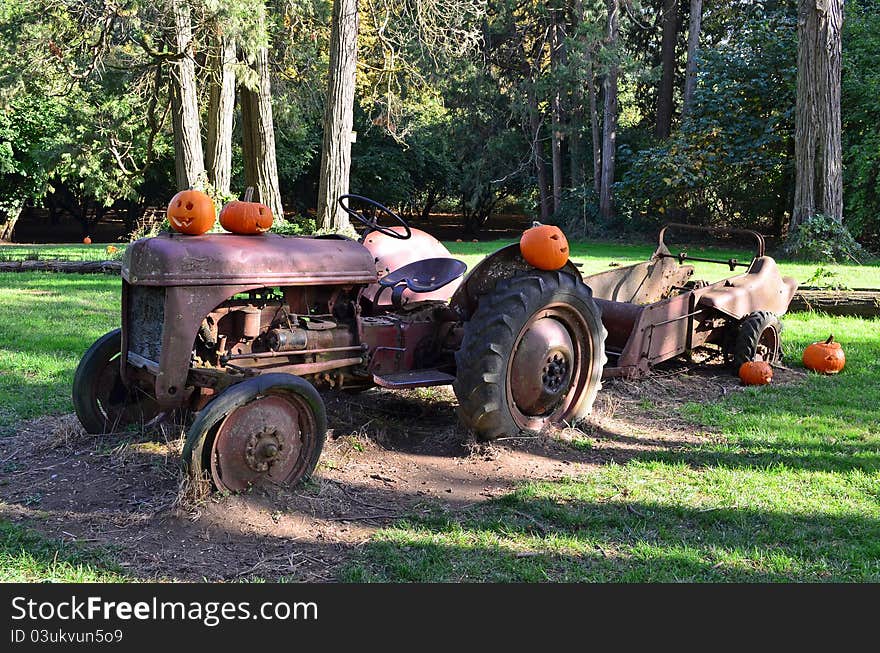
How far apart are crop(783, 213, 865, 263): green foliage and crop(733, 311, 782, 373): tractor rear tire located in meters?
8.73

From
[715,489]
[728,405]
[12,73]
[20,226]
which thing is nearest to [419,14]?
[12,73]

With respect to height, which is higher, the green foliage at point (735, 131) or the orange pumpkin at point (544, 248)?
the green foliage at point (735, 131)

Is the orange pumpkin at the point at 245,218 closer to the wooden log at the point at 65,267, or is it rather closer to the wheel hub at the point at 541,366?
the wheel hub at the point at 541,366

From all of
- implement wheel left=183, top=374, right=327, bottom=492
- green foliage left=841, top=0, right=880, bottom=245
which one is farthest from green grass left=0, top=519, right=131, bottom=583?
green foliage left=841, top=0, right=880, bottom=245

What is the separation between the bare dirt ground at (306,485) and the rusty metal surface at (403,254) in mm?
843

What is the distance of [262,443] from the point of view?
4.02 metres

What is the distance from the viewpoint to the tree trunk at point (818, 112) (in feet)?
48.4

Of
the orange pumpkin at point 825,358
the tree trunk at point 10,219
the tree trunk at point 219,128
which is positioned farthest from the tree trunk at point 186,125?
the tree trunk at point 10,219

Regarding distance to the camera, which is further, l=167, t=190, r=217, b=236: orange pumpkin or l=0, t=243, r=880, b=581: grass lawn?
l=167, t=190, r=217, b=236: orange pumpkin

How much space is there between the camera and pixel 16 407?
5637 millimetres

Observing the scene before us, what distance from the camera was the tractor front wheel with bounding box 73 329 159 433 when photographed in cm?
479

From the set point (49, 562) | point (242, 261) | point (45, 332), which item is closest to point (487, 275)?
point (242, 261)

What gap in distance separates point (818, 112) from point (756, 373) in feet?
34.8

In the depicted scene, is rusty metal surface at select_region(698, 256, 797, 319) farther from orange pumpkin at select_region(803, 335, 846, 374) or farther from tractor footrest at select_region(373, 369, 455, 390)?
tractor footrest at select_region(373, 369, 455, 390)
